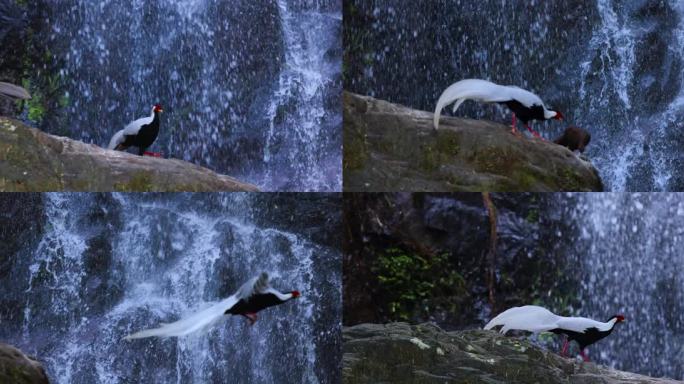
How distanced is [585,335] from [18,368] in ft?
7.69

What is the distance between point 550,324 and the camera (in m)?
3.97

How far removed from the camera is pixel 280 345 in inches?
160

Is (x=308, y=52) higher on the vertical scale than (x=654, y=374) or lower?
higher

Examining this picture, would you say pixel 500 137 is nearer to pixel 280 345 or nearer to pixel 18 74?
pixel 280 345

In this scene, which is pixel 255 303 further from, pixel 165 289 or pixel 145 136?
pixel 145 136

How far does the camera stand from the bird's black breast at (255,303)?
157 inches

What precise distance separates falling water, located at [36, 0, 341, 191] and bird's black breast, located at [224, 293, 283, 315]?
1.56 feet

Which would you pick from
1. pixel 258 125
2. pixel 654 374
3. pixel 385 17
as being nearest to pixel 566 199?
pixel 654 374

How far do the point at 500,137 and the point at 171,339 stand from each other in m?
1.64

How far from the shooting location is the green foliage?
4.04 meters

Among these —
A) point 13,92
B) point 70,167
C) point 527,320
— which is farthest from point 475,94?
point 13,92

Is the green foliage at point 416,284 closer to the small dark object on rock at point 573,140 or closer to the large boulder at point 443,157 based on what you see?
the large boulder at point 443,157

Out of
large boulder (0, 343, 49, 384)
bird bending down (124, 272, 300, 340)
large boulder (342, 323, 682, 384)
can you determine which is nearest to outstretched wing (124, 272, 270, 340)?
bird bending down (124, 272, 300, 340)

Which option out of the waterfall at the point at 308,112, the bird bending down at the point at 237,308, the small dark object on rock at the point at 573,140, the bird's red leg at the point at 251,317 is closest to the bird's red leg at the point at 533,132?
the small dark object on rock at the point at 573,140
